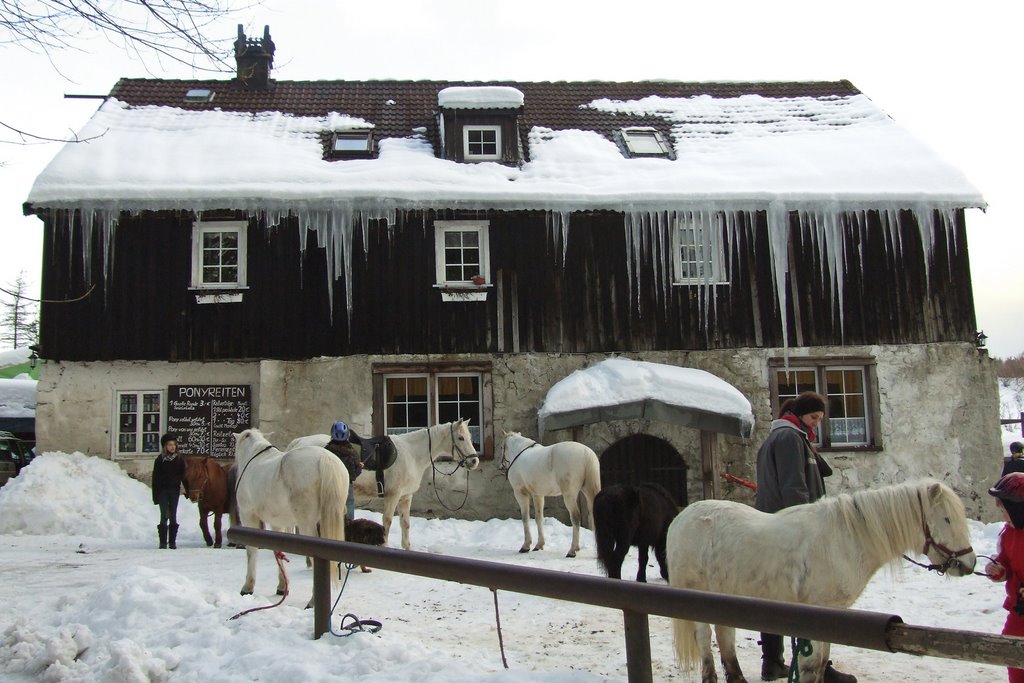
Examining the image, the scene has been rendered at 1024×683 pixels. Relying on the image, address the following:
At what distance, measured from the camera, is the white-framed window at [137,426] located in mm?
14500

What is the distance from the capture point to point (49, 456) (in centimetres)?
1378

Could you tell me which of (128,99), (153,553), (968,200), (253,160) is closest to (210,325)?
(253,160)

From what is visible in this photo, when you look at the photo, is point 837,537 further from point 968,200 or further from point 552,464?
point 968,200

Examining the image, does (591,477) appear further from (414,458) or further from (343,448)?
(343,448)

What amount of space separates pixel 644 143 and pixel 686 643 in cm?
1405

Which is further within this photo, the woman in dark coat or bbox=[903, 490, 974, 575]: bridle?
the woman in dark coat

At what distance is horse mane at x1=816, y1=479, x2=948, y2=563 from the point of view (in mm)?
4605

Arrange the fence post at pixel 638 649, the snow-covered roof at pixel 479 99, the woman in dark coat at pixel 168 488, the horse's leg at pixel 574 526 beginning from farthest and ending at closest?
the snow-covered roof at pixel 479 99 < the woman in dark coat at pixel 168 488 < the horse's leg at pixel 574 526 < the fence post at pixel 638 649

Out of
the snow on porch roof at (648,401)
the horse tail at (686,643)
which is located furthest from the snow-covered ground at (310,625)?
the snow on porch roof at (648,401)

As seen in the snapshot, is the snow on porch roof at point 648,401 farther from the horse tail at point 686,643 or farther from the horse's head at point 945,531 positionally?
the horse's head at point 945,531

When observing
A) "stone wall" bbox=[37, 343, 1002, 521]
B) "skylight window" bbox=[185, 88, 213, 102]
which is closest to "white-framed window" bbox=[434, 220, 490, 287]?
"stone wall" bbox=[37, 343, 1002, 521]

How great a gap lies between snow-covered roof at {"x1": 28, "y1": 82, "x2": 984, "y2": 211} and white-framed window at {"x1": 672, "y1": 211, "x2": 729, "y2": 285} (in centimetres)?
44

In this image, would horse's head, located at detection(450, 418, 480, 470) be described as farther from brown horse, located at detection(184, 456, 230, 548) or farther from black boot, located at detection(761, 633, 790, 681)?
black boot, located at detection(761, 633, 790, 681)

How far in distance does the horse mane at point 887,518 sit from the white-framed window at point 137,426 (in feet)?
41.4
